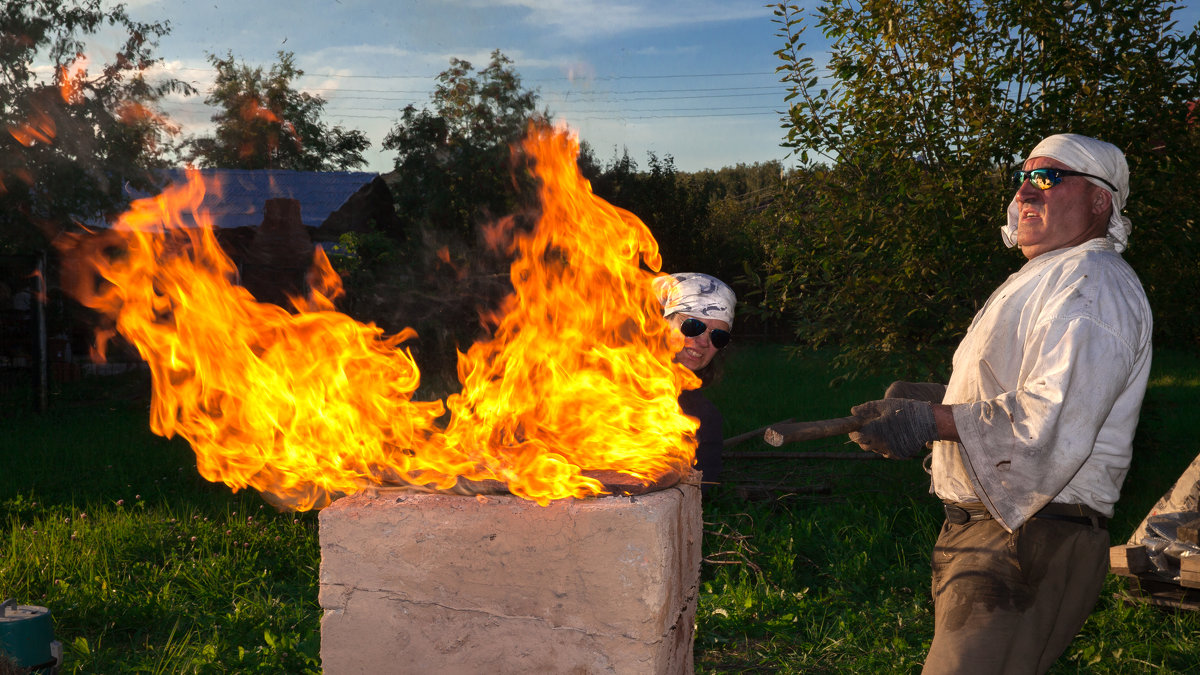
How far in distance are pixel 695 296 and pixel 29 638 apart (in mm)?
2936

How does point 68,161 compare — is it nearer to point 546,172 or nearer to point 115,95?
point 115,95

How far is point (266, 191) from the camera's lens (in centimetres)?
2336

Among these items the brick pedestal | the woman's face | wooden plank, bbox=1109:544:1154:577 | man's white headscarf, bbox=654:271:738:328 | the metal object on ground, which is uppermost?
man's white headscarf, bbox=654:271:738:328

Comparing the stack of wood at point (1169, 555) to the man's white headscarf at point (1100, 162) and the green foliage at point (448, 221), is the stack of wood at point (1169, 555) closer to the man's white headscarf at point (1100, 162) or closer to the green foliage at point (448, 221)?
the man's white headscarf at point (1100, 162)

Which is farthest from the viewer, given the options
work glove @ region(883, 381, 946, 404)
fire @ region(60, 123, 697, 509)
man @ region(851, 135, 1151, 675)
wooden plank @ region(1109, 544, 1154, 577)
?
wooden plank @ region(1109, 544, 1154, 577)

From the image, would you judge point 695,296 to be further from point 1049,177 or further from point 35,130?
Answer: point 35,130

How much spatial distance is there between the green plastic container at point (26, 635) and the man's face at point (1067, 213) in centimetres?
386

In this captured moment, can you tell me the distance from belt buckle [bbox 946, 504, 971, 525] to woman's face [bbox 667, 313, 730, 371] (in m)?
1.21

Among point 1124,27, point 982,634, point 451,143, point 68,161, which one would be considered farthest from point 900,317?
point 451,143

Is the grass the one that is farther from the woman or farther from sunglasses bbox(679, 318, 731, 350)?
sunglasses bbox(679, 318, 731, 350)

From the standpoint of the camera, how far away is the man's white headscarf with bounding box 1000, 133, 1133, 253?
257cm

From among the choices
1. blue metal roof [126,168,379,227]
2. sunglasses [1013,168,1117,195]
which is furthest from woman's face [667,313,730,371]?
blue metal roof [126,168,379,227]

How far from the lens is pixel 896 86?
5.75 metres

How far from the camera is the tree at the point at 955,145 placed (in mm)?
5320
